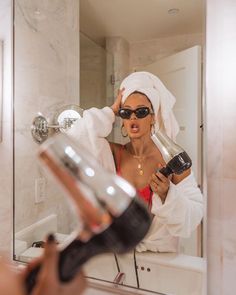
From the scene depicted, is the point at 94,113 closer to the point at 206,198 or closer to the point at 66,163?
the point at 206,198

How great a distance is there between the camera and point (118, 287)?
3.07 ft

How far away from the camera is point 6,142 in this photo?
1.18 metres

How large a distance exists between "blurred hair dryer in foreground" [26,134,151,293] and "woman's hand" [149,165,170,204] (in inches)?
20.6

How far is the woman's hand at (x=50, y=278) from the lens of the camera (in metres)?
0.34

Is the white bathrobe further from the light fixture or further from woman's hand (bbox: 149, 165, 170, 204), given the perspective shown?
the light fixture

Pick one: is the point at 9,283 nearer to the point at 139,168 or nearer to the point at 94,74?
the point at 139,168

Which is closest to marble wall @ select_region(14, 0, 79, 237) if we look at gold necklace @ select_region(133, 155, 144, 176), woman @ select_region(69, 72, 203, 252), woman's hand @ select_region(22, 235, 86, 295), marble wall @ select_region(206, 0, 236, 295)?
woman @ select_region(69, 72, 203, 252)

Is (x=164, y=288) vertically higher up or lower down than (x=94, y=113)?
lower down

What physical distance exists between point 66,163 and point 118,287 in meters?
0.73

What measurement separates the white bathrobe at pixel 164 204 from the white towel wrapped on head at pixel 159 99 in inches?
5.4

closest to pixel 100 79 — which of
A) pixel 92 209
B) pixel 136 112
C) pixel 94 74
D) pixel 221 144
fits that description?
pixel 94 74

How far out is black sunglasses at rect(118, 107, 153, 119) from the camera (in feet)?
2.93

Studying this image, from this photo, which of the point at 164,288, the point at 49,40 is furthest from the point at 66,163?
the point at 49,40

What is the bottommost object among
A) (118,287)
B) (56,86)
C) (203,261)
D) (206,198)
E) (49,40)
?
(118,287)
